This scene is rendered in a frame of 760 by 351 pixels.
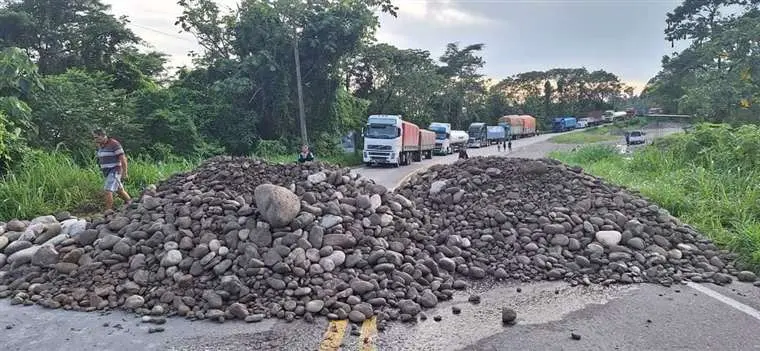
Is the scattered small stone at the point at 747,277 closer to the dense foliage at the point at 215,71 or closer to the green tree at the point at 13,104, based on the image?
the green tree at the point at 13,104

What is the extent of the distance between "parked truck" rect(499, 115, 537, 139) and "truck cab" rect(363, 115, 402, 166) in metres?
33.8

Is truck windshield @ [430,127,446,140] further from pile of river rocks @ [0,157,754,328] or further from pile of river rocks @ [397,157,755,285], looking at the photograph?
pile of river rocks @ [0,157,754,328]

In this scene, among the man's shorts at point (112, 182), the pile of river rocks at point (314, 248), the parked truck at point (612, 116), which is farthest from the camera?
the parked truck at point (612, 116)

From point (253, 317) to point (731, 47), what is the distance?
2985cm

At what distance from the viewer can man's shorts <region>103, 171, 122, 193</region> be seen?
29.8ft

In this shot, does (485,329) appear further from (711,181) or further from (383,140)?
(383,140)

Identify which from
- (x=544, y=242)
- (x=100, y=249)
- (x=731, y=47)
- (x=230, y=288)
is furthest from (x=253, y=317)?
(x=731, y=47)

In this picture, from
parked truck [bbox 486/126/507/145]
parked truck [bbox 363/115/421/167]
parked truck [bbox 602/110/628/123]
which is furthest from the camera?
parked truck [bbox 602/110/628/123]

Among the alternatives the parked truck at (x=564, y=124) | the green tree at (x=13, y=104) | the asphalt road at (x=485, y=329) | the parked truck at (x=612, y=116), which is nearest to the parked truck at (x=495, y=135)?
the parked truck at (x=564, y=124)

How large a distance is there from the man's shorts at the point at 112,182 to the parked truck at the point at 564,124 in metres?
71.9

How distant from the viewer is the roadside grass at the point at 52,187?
8.76 m

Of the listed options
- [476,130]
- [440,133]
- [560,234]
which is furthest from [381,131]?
[476,130]

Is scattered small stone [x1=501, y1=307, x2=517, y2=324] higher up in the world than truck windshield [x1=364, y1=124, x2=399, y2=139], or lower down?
lower down

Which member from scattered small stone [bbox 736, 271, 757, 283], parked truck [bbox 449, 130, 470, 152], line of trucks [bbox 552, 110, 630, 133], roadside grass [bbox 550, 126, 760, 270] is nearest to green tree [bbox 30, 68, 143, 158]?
roadside grass [bbox 550, 126, 760, 270]
